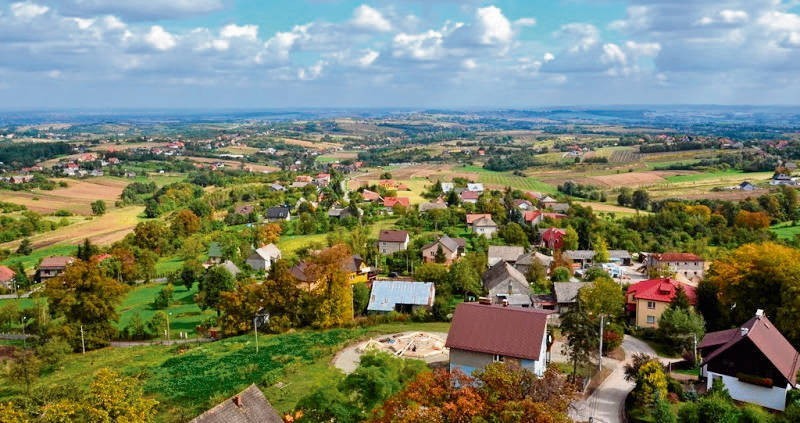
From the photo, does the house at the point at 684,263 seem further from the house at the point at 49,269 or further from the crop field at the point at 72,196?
the crop field at the point at 72,196

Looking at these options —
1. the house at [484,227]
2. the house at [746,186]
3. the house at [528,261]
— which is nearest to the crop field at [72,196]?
the house at [484,227]

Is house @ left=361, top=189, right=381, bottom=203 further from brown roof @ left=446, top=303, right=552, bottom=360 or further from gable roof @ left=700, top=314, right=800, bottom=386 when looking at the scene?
gable roof @ left=700, top=314, right=800, bottom=386

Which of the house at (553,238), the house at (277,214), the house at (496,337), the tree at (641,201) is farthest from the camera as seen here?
the tree at (641,201)

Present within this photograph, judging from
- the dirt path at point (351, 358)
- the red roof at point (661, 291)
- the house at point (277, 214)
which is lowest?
the house at point (277, 214)

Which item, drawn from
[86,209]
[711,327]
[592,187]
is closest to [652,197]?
[592,187]

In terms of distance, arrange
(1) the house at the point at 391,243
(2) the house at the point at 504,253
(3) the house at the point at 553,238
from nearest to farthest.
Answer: (2) the house at the point at 504,253
(3) the house at the point at 553,238
(1) the house at the point at 391,243

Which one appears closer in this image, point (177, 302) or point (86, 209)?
point (177, 302)

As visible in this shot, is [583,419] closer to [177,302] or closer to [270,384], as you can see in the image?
[270,384]
